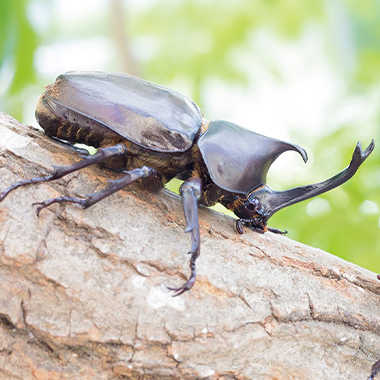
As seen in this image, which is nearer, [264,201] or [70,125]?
[70,125]

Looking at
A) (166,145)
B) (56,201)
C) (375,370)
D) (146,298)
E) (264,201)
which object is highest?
(166,145)

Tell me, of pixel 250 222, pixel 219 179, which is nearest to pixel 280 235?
pixel 250 222

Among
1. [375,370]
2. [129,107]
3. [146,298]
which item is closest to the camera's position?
[146,298]

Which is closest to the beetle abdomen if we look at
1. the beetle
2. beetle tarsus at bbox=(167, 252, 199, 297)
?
the beetle

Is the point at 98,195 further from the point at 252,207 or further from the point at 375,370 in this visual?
the point at 375,370

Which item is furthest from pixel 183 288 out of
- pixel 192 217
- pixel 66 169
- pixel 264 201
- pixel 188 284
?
pixel 264 201

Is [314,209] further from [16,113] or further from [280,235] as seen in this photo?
[16,113]
